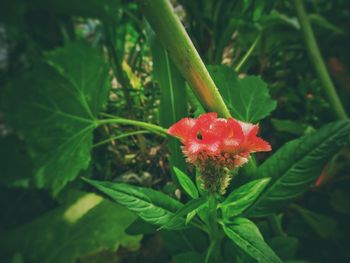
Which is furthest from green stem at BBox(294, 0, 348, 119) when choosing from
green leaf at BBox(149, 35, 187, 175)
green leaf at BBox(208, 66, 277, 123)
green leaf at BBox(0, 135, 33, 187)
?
green leaf at BBox(0, 135, 33, 187)

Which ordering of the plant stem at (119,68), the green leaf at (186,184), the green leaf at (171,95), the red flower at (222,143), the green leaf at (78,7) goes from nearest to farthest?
the green leaf at (78,7)
the red flower at (222,143)
the green leaf at (186,184)
the green leaf at (171,95)
the plant stem at (119,68)

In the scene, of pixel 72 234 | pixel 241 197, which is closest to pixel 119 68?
pixel 72 234

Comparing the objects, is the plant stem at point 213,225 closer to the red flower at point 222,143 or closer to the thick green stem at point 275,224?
the red flower at point 222,143

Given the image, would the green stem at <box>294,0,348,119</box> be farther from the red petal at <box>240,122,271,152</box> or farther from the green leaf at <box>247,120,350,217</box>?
the red petal at <box>240,122,271,152</box>

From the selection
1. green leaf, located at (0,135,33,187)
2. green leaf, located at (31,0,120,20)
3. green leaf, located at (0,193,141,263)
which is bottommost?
green leaf, located at (0,193,141,263)

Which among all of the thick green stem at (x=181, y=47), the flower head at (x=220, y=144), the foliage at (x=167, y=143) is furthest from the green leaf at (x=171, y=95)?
the flower head at (x=220, y=144)

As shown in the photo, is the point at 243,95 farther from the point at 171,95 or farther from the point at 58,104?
the point at 58,104
